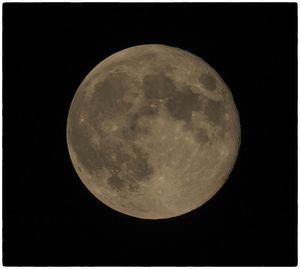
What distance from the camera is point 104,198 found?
4.93m

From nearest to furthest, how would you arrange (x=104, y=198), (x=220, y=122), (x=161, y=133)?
(x=161, y=133), (x=220, y=122), (x=104, y=198)

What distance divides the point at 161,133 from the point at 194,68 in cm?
83

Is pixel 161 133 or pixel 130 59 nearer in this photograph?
pixel 161 133

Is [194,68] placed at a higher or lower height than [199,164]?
higher

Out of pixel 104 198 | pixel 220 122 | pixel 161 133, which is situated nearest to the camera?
pixel 161 133

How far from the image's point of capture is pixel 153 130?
13.9 feet

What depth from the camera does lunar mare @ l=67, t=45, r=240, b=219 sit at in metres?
4.29

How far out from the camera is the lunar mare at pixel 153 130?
14.1 ft

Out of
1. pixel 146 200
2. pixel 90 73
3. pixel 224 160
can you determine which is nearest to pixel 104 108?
pixel 90 73

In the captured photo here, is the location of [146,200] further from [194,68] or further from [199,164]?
[194,68]

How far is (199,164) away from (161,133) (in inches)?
20.6

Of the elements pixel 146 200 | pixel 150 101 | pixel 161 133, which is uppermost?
pixel 150 101

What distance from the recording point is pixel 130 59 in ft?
15.3

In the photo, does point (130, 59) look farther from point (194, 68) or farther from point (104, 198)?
point (104, 198)
